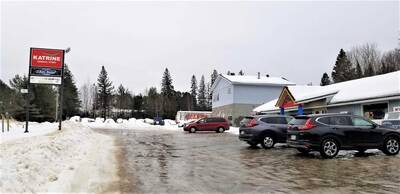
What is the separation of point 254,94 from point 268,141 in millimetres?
41403

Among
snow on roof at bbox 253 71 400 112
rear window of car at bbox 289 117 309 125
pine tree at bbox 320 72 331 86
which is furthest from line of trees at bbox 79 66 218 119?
rear window of car at bbox 289 117 309 125

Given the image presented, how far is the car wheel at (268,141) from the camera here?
20.7m

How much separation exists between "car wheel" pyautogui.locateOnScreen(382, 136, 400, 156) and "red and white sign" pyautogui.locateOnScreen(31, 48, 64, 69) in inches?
867

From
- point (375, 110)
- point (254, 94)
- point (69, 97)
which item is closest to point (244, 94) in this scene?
point (254, 94)

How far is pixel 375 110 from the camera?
1065 inches

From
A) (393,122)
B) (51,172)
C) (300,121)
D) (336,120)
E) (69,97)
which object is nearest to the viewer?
(51,172)

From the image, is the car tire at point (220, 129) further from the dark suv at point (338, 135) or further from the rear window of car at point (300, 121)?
the dark suv at point (338, 135)

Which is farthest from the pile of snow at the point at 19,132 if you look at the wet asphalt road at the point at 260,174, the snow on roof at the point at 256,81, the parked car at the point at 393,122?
the snow on roof at the point at 256,81

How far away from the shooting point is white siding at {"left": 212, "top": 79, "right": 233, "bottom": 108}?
6228 centimetres

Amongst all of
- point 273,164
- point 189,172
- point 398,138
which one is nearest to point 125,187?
point 189,172

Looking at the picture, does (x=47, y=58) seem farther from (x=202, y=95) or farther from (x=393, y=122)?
(x=202, y=95)

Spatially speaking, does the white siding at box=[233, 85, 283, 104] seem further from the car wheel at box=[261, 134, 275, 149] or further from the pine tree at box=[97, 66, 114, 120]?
the pine tree at box=[97, 66, 114, 120]

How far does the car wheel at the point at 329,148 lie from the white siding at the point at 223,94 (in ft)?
148

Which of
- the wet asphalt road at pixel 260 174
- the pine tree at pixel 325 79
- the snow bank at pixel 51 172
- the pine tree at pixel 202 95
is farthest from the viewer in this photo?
the pine tree at pixel 202 95
